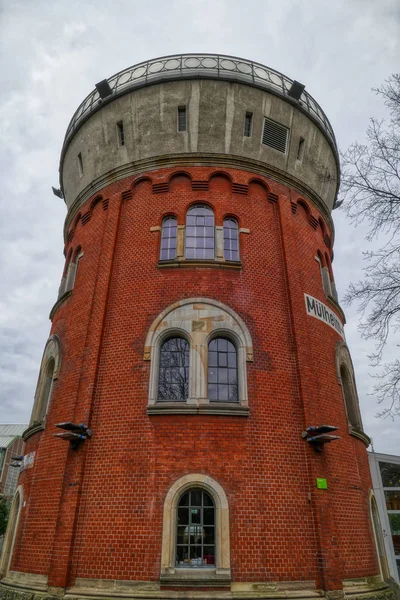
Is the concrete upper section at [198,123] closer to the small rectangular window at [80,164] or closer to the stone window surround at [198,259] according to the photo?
the small rectangular window at [80,164]

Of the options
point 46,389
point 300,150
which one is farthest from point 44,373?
point 300,150

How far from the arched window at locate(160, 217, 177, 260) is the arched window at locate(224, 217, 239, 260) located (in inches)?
60.5

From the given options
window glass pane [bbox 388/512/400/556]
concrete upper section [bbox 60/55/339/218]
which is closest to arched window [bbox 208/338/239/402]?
concrete upper section [bbox 60/55/339/218]

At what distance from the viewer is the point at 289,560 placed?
9438 millimetres

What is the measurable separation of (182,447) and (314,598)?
3.99 meters

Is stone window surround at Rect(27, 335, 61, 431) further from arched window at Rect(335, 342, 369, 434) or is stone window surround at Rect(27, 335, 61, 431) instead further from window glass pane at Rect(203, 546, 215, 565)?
arched window at Rect(335, 342, 369, 434)

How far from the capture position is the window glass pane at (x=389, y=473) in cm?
1552

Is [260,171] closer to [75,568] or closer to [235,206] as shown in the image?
[235,206]

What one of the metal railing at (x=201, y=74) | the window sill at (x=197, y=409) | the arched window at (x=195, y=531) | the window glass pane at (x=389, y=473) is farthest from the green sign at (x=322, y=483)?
the metal railing at (x=201, y=74)

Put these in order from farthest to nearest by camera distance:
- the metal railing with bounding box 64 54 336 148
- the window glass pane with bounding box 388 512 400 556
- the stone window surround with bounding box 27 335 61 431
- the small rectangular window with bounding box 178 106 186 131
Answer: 1. the window glass pane with bounding box 388 512 400 556
2. the metal railing with bounding box 64 54 336 148
3. the small rectangular window with bounding box 178 106 186 131
4. the stone window surround with bounding box 27 335 61 431

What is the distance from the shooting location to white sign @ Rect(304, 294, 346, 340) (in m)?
13.2

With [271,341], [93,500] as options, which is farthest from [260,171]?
[93,500]

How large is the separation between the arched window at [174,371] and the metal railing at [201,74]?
8.67 metres

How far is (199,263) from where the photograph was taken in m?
12.5
